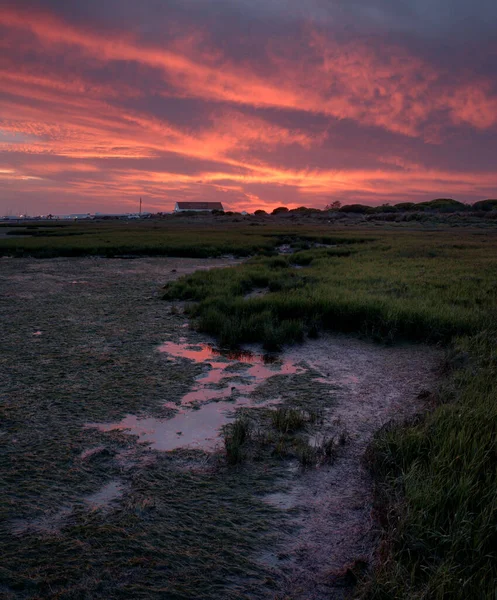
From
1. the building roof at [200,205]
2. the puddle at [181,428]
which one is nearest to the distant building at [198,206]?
the building roof at [200,205]

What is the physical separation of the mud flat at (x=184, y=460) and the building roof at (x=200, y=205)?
4996 inches

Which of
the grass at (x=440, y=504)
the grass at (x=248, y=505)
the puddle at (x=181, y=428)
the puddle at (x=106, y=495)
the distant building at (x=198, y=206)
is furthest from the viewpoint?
the distant building at (x=198, y=206)

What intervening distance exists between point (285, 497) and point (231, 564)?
85 centimetres

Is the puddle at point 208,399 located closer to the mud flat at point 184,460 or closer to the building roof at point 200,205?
the mud flat at point 184,460

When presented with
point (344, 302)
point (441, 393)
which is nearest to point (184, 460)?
point (441, 393)

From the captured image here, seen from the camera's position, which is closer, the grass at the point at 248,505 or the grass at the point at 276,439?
the grass at the point at 248,505

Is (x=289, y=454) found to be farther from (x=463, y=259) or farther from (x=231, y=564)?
(x=463, y=259)

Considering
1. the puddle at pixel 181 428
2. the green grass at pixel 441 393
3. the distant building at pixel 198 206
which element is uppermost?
the distant building at pixel 198 206

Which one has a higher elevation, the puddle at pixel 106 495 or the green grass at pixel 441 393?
the green grass at pixel 441 393

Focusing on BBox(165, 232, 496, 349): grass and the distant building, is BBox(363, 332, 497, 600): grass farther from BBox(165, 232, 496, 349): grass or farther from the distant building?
the distant building

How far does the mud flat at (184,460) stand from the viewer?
2.87 metres

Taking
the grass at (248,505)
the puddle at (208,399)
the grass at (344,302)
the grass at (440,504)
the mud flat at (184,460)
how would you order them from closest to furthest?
the grass at (440,504)
the grass at (248,505)
the mud flat at (184,460)
the puddle at (208,399)
the grass at (344,302)

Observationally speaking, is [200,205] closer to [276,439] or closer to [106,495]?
[276,439]

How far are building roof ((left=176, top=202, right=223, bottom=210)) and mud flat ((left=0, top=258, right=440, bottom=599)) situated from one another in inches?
4996
